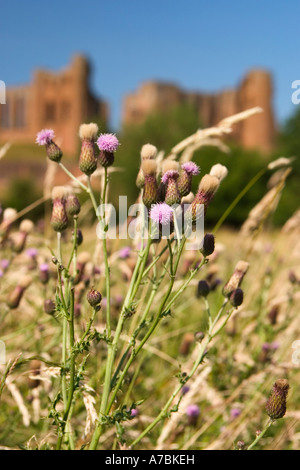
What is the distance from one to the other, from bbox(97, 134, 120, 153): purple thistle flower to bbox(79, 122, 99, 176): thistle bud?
32 mm

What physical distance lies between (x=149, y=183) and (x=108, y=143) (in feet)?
0.45

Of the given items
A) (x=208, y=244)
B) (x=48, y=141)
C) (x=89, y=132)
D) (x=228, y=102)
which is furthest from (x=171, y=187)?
(x=228, y=102)

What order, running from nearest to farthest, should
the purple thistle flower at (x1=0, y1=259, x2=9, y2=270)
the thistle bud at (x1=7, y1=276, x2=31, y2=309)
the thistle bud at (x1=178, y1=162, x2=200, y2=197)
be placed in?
the thistle bud at (x1=178, y1=162, x2=200, y2=197) < the thistle bud at (x1=7, y1=276, x2=31, y2=309) < the purple thistle flower at (x1=0, y1=259, x2=9, y2=270)

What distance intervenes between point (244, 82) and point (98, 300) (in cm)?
7049

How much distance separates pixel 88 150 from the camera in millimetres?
1314

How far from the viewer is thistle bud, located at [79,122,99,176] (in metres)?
1.30

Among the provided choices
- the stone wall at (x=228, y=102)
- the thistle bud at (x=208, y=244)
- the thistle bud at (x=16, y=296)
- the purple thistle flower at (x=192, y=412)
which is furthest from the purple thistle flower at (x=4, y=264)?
the stone wall at (x=228, y=102)

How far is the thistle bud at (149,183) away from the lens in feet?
4.09

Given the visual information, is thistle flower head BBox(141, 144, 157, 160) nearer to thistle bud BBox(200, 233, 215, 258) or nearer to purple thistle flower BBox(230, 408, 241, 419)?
thistle bud BBox(200, 233, 215, 258)

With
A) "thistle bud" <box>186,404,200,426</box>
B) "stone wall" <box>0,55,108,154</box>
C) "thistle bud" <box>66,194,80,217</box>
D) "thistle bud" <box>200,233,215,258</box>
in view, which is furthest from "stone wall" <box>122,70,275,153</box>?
"thistle bud" <box>200,233,215,258</box>

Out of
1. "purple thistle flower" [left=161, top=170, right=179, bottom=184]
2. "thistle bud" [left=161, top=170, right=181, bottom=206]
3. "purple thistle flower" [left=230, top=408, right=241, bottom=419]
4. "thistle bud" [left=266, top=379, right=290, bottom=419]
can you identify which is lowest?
"purple thistle flower" [left=230, top=408, right=241, bottom=419]

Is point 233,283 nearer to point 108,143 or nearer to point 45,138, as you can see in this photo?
point 108,143

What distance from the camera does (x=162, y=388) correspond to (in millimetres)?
2154

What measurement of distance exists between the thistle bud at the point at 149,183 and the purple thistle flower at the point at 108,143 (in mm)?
81
